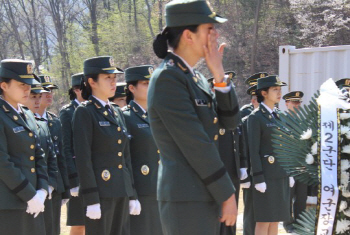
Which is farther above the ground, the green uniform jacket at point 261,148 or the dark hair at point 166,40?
the dark hair at point 166,40

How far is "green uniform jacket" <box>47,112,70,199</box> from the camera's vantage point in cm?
→ 551

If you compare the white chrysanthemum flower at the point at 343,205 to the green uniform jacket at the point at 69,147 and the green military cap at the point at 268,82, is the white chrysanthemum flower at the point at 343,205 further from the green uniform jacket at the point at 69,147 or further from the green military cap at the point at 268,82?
the green military cap at the point at 268,82

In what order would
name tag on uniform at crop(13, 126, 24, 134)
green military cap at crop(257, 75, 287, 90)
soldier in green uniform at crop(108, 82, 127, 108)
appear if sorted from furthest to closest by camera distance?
soldier in green uniform at crop(108, 82, 127, 108), green military cap at crop(257, 75, 287, 90), name tag on uniform at crop(13, 126, 24, 134)

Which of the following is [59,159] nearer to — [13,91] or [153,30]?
[13,91]

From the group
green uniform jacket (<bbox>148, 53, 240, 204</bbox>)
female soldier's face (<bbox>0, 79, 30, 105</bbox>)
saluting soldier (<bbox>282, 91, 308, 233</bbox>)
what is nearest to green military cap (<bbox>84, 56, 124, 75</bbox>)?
female soldier's face (<bbox>0, 79, 30, 105</bbox>)

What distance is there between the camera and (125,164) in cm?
494

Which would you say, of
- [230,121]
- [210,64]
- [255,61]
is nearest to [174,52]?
[210,64]

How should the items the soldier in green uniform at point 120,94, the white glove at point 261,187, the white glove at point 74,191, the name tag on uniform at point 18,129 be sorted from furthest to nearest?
the soldier in green uniform at point 120,94 < the white glove at point 261,187 < the white glove at point 74,191 < the name tag on uniform at point 18,129

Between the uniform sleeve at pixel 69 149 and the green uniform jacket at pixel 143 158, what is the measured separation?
73 cm

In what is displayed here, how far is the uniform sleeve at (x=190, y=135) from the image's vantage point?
269 cm

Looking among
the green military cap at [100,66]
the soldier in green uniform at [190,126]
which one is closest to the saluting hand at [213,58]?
the soldier in green uniform at [190,126]

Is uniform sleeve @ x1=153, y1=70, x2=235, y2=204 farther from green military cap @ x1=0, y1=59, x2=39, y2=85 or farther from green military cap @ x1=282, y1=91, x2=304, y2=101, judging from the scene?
green military cap @ x1=282, y1=91, x2=304, y2=101

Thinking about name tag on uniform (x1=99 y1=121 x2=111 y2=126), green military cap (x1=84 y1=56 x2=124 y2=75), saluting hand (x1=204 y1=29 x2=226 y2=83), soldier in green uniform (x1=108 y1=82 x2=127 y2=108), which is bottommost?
soldier in green uniform (x1=108 y1=82 x2=127 y2=108)

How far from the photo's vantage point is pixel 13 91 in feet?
14.3
